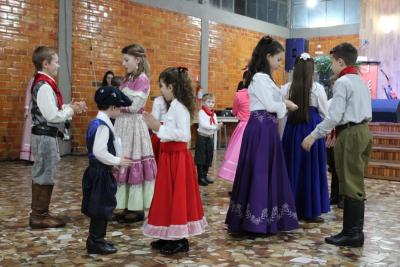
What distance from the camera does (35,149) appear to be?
3.75 meters

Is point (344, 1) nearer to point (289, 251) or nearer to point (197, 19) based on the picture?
point (197, 19)

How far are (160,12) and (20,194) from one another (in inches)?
245

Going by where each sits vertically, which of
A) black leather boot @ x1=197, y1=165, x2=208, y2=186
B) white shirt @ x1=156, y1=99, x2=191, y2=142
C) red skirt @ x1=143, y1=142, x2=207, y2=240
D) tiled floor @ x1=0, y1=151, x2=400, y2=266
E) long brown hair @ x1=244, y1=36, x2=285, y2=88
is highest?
long brown hair @ x1=244, y1=36, x2=285, y2=88

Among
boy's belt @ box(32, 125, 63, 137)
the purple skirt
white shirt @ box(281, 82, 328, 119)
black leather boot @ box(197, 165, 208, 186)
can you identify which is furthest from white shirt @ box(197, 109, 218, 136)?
boy's belt @ box(32, 125, 63, 137)

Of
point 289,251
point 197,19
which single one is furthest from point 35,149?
point 197,19

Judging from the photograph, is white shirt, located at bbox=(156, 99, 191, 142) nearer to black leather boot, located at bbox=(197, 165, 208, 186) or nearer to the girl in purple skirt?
the girl in purple skirt

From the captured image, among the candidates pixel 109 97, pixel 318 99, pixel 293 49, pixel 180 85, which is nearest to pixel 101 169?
pixel 109 97

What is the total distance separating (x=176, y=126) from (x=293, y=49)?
1045 cm

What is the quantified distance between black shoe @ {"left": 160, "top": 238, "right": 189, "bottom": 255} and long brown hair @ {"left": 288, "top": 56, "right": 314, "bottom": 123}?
1.63 meters

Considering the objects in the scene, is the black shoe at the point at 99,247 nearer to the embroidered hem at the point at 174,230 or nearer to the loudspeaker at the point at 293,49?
the embroidered hem at the point at 174,230

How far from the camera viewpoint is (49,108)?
3611 millimetres

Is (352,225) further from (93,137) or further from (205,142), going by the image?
(205,142)

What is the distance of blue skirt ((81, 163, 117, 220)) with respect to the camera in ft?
9.98

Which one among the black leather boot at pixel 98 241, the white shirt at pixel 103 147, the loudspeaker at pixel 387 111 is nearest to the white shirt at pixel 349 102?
the white shirt at pixel 103 147
